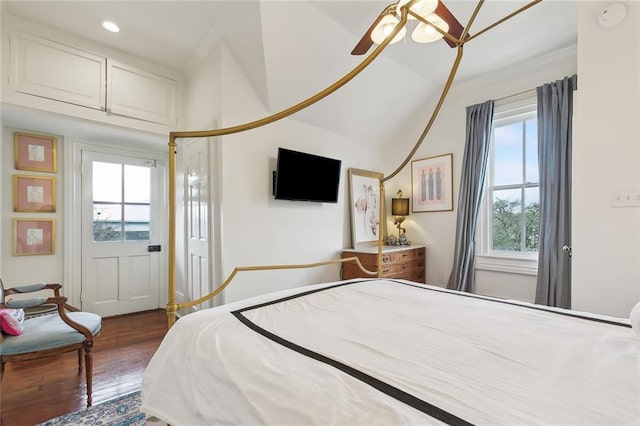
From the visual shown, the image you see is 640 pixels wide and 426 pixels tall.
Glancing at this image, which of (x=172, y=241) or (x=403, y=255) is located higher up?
(x=172, y=241)

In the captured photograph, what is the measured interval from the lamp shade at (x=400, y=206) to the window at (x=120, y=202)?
11.1 feet

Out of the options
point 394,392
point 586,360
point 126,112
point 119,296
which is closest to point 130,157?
point 126,112

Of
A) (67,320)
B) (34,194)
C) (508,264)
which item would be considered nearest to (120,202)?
(34,194)

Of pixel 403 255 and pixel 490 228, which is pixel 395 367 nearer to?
pixel 403 255

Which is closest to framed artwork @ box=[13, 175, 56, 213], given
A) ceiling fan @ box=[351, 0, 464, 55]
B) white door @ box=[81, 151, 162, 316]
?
white door @ box=[81, 151, 162, 316]

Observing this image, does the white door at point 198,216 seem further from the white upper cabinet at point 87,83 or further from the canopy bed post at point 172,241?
the canopy bed post at point 172,241

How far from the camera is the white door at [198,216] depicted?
282 cm

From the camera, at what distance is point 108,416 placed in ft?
5.44

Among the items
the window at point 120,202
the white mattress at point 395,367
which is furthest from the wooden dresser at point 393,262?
the window at point 120,202

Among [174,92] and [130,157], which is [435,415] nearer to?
[174,92]

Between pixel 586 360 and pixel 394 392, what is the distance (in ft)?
2.02

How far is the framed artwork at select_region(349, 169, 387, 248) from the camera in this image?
379 centimetres

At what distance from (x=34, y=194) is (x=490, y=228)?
17.0 feet

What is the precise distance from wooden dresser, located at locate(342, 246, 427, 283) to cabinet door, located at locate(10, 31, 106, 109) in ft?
10.3
